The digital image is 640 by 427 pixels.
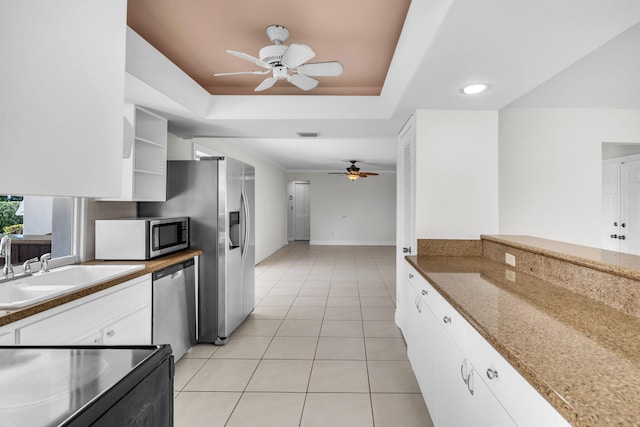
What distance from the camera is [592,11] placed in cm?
139

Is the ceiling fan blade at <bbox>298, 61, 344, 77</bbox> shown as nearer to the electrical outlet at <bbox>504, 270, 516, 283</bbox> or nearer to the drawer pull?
the electrical outlet at <bbox>504, 270, 516, 283</bbox>

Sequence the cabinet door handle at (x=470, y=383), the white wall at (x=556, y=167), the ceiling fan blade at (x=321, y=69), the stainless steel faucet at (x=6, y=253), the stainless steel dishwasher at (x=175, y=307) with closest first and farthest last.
Result: the cabinet door handle at (x=470, y=383), the stainless steel faucet at (x=6, y=253), the ceiling fan blade at (x=321, y=69), the stainless steel dishwasher at (x=175, y=307), the white wall at (x=556, y=167)

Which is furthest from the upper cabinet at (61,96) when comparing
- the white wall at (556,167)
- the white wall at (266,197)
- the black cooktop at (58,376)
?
the white wall at (266,197)

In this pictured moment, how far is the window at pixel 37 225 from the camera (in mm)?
2113

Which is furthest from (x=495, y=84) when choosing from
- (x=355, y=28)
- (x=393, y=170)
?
(x=393, y=170)

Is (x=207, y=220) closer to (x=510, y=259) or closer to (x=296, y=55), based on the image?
(x=296, y=55)

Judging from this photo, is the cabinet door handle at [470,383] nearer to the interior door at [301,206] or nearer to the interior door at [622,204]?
the interior door at [622,204]

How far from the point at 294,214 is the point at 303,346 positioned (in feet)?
28.5

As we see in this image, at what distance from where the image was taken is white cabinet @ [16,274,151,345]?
150 cm

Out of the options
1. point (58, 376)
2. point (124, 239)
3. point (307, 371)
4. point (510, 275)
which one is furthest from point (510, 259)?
point (124, 239)

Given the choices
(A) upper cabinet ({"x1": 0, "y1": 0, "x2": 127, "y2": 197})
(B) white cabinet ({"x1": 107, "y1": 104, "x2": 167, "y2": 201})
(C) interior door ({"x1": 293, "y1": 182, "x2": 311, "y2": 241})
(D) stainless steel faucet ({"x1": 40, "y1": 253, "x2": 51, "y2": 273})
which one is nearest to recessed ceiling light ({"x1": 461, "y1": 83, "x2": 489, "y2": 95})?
(A) upper cabinet ({"x1": 0, "y1": 0, "x2": 127, "y2": 197})

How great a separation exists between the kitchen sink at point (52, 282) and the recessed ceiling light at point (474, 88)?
2595mm

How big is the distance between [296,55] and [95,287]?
1.78 metres

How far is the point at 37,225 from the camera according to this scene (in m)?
2.29
